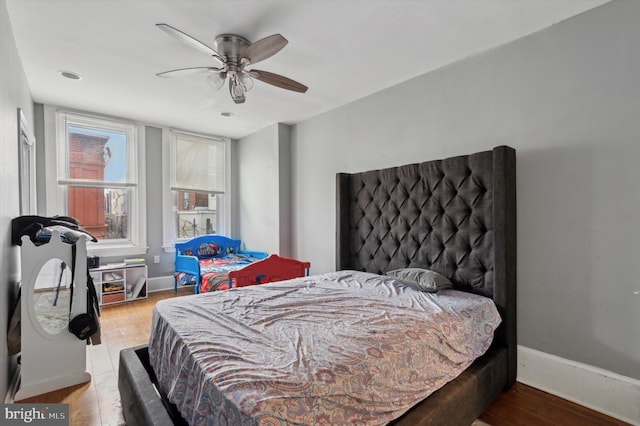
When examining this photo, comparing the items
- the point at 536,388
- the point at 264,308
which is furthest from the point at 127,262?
the point at 536,388

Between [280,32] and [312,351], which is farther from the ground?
[280,32]

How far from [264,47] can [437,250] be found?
6.38ft

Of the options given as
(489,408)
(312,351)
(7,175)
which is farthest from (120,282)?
(489,408)

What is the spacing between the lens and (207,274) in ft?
12.3

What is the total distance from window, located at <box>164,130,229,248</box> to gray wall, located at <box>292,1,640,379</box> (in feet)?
12.4

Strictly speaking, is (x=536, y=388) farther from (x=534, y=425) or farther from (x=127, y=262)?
(x=127, y=262)

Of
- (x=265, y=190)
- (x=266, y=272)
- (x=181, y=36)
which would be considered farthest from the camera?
(x=265, y=190)

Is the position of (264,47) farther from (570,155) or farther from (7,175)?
(570,155)

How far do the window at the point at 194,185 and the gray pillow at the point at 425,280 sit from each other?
3.78 m

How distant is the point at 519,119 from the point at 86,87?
4.07 metres

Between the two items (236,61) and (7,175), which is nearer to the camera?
(7,175)

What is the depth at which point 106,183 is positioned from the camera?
4273mm

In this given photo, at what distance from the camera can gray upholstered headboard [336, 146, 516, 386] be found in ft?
6.87

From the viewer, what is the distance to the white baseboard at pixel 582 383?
1.76 m
